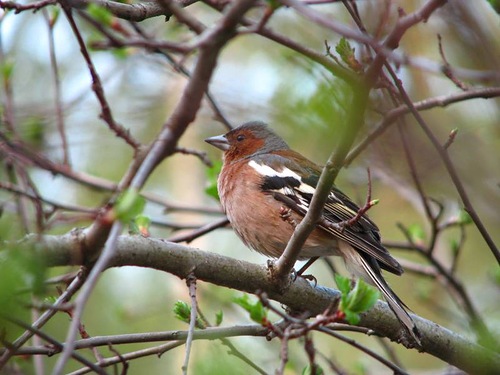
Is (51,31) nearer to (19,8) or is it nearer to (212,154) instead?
(19,8)

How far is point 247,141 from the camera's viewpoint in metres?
7.53

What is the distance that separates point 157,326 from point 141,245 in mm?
7219

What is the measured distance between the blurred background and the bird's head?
0.91 ft

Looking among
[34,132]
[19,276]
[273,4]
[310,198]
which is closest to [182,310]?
[19,276]

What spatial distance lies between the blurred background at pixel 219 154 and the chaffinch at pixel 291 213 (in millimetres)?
550

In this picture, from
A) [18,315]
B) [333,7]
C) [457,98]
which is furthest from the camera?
[333,7]

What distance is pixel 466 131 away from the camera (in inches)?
294

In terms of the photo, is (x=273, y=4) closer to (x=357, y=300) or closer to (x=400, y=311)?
(x=357, y=300)

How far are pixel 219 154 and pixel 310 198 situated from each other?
15.4 feet

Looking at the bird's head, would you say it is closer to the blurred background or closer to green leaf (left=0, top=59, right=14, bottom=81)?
the blurred background

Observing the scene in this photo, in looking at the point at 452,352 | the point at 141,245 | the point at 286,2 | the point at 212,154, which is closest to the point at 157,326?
the point at 212,154

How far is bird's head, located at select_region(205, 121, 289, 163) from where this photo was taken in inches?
292

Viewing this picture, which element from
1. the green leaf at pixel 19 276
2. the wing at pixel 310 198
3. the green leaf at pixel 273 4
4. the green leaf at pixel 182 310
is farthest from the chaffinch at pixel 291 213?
the green leaf at pixel 19 276

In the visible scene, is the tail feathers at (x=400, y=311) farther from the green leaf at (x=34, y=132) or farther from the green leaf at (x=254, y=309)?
the green leaf at (x=34, y=132)
